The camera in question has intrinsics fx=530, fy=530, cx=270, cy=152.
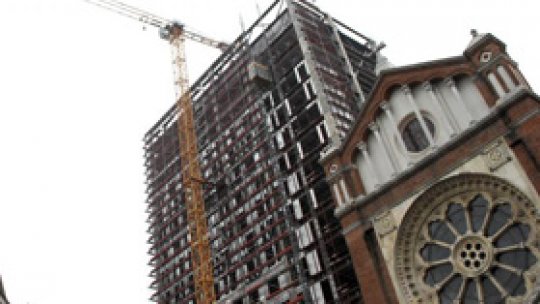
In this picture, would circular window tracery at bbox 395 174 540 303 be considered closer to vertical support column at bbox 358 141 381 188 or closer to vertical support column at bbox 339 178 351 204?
vertical support column at bbox 358 141 381 188

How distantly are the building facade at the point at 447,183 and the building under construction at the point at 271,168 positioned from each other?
17.4m

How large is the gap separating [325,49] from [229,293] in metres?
26.2

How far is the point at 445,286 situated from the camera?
19922 millimetres

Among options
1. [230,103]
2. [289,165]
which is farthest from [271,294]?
[230,103]

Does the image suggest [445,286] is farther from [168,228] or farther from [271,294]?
[168,228]

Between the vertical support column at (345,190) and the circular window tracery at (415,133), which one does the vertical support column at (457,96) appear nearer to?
the circular window tracery at (415,133)

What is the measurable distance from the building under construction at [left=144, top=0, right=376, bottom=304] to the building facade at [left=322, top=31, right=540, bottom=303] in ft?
57.0

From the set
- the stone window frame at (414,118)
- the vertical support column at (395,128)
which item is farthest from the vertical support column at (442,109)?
the vertical support column at (395,128)

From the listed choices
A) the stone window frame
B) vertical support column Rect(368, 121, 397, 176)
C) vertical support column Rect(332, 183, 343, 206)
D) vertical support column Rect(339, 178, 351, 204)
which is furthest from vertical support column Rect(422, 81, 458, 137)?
vertical support column Rect(332, 183, 343, 206)

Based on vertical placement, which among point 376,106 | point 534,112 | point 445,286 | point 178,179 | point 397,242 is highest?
point 178,179

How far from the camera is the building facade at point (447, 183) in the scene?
1878 centimetres

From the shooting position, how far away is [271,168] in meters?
51.7

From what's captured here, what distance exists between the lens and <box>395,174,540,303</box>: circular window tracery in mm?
18406

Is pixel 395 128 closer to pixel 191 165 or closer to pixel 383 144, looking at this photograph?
pixel 383 144
